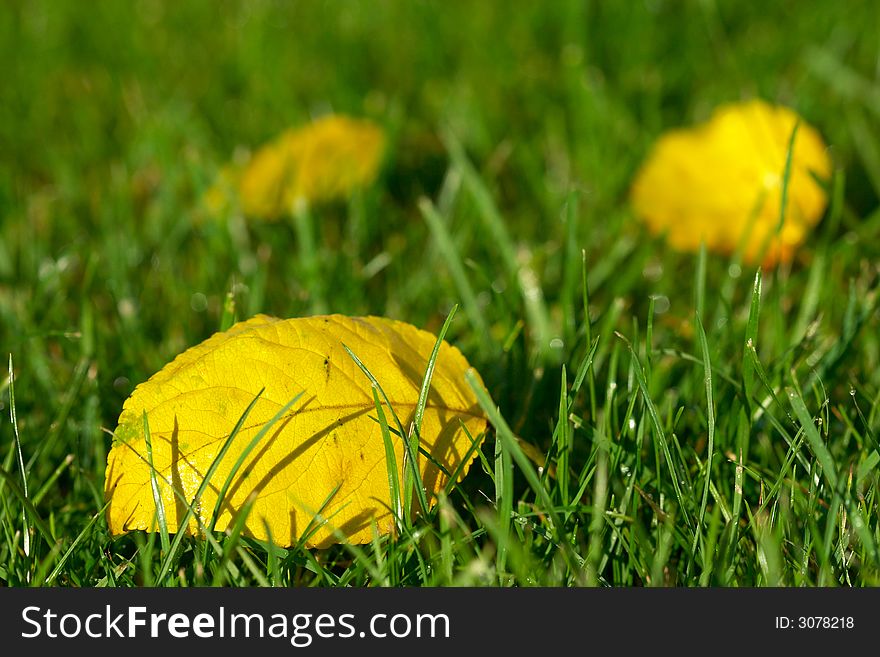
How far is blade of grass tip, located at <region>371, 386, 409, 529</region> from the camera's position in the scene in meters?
0.97

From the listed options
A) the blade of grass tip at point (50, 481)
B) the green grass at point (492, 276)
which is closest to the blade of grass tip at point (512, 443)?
the green grass at point (492, 276)

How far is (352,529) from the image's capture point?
38.7 inches

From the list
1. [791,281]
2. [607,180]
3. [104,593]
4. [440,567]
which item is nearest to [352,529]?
[440,567]

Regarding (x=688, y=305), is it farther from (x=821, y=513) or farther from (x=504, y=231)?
(x=821, y=513)

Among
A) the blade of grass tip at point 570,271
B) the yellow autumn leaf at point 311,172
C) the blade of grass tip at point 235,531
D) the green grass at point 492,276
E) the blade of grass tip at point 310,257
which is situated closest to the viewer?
the blade of grass tip at point 235,531

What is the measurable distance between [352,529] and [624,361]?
54 cm

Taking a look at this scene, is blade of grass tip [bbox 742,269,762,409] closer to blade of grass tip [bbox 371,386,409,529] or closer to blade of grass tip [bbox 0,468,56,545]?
blade of grass tip [bbox 371,386,409,529]

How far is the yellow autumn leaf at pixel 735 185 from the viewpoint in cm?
156

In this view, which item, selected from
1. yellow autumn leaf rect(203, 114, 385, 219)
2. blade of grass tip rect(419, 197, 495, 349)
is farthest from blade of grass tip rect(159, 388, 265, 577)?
yellow autumn leaf rect(203, 114, 385, 219)

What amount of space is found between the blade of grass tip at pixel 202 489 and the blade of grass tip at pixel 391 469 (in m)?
0.13

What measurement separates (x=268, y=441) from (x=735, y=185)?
999mm

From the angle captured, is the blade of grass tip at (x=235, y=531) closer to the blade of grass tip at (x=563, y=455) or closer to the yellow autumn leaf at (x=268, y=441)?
the yellow autumn leaf at (x=268, y=441)

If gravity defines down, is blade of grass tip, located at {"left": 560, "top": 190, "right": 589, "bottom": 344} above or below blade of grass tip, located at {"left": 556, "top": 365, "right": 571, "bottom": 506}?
above

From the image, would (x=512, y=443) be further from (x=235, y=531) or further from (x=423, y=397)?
(x=235, y=531)
